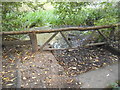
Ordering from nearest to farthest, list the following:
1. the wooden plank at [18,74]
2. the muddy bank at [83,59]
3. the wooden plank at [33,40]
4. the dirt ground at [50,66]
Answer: the wooden plank at [18,74] → the dirt ground at [50,66] → the muddy bank at [83,59] → the wooden plank at [33,40]

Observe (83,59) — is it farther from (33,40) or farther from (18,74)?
(18,74)

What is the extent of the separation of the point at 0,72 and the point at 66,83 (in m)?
1.36

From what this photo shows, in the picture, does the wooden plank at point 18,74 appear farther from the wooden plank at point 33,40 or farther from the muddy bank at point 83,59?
the muddy bank at point 83,59

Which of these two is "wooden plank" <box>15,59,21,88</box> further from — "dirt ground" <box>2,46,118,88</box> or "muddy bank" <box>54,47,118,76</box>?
"muddy bank" <box>54,47,118,76</box>

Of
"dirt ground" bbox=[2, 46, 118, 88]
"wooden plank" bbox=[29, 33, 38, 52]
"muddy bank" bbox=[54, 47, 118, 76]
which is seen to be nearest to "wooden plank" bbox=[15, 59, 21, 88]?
"dirt ground" bbox=[2, 46, 118, 88]

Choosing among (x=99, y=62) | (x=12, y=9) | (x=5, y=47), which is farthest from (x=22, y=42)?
(x=99, y=62)

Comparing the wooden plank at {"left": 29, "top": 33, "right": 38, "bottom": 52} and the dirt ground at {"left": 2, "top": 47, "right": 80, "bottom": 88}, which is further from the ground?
the wooden plank at {"left": 29, "top": 33, "right": 38, "bottom": 52}

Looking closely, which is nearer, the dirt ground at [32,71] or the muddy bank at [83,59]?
the dirt ground at [32,71]

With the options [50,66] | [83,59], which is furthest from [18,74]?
[83,59]

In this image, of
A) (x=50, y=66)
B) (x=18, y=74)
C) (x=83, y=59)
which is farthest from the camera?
(x=83, y=59)

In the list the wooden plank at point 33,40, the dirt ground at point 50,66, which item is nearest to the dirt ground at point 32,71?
the dirt ground at point 50,66

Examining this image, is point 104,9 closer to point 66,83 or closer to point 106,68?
point 106,68

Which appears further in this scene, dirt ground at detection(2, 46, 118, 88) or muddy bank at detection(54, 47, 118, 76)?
muddy bank at detection(54, 47, 118, 76)

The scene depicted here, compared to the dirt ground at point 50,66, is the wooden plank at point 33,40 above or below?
above
